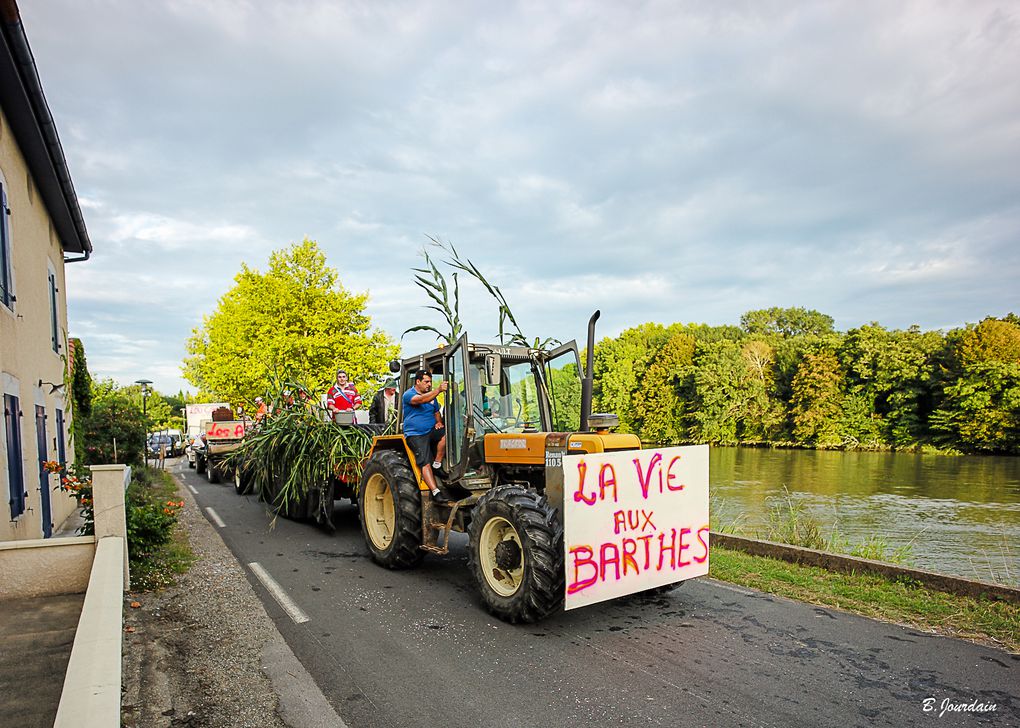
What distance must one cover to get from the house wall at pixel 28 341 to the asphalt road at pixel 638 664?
349cm

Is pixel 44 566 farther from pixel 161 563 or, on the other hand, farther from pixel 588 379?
pixel 588 379

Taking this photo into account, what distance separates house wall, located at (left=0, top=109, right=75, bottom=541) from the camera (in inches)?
291

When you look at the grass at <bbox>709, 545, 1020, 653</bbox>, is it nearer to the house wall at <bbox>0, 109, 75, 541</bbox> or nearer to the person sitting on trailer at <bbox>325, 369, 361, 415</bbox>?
the person sitting on trailer at <bbox>325, 369, 361, 415</bbox>

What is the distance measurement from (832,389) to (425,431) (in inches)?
1780

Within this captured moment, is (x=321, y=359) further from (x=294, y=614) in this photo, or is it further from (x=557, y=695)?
(x=557, y=695)

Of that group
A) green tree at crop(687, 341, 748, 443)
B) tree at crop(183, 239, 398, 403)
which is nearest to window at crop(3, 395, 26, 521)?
tree at crop(183, 239, 398, 403)

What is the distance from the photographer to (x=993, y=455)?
36625 mm

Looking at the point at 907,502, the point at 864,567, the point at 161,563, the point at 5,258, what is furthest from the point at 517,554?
the point at 907,502

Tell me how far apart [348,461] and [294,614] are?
3.96m

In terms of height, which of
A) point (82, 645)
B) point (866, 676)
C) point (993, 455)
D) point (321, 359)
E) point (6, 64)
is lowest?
point (993, 455)

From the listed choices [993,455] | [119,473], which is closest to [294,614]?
[119,473]

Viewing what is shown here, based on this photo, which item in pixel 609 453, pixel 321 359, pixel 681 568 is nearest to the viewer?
pixel 609 453

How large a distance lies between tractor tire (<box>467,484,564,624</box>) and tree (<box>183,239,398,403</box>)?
785 inches

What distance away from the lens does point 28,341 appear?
876cm
